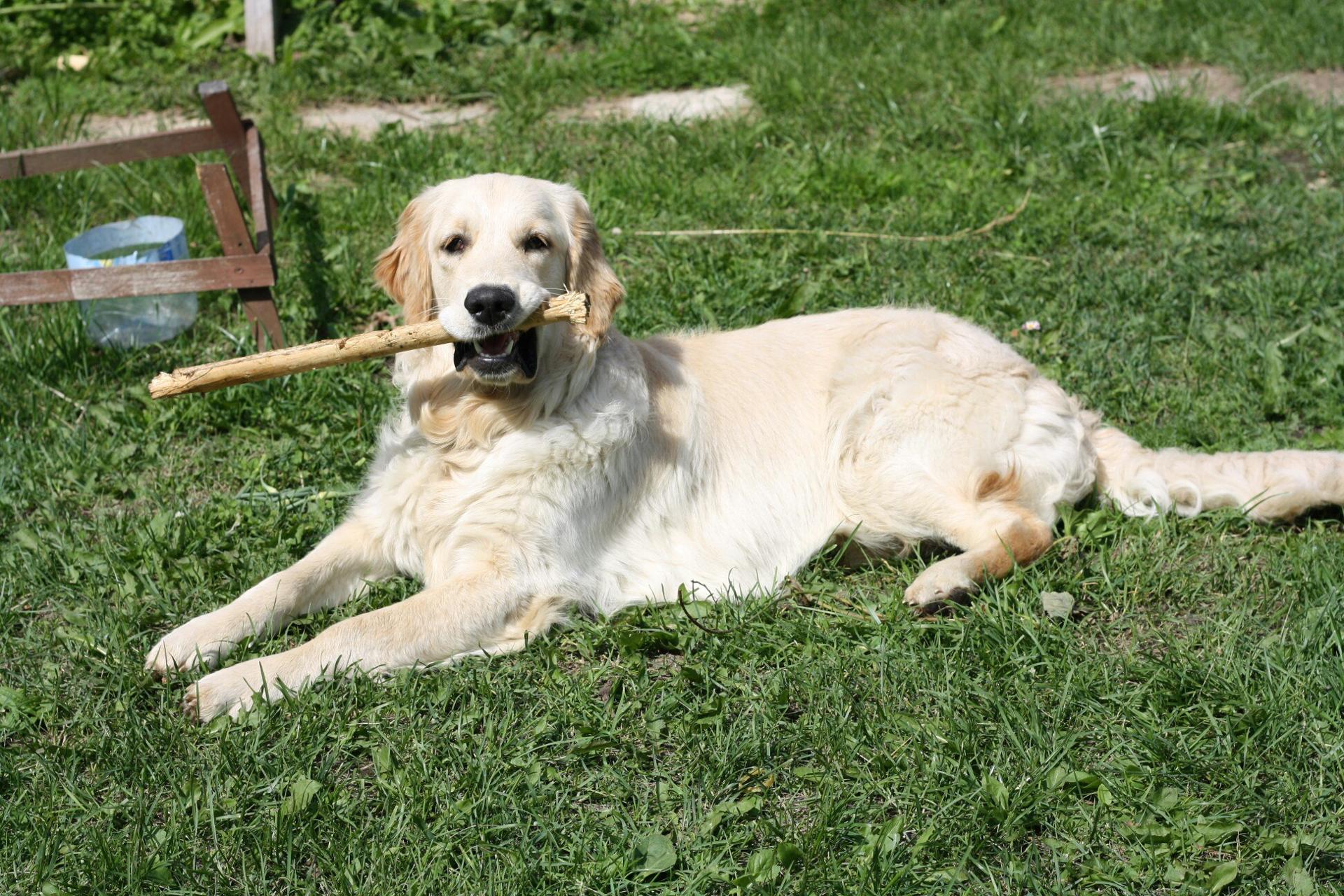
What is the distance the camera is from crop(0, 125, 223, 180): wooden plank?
507 centimetres

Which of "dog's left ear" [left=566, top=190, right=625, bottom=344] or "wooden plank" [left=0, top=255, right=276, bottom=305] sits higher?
"dog's left ear" [left=566, top=190, right=625, bottom=344]

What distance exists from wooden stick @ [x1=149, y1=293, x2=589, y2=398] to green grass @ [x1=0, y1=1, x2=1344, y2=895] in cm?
71

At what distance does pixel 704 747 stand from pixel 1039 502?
5.27ft

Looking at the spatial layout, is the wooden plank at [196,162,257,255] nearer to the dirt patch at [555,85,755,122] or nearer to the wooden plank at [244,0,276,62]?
the dirt patch at [555,85,755,122]

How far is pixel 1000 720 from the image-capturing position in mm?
3059

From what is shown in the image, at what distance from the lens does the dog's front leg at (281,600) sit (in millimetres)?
3275

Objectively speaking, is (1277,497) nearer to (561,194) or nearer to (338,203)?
(561,194)

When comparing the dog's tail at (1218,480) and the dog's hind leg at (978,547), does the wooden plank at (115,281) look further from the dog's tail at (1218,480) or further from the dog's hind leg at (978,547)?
the dog's tail at (1218,480)

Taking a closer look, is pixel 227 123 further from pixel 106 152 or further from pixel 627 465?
pixel 627 465

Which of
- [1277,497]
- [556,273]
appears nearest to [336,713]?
[556,273]

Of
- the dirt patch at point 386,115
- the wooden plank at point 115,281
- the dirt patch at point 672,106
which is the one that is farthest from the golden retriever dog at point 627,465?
the dirt patch at point 386,115

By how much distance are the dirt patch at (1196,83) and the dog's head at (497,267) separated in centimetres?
462

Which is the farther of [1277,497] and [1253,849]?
[1277,497]

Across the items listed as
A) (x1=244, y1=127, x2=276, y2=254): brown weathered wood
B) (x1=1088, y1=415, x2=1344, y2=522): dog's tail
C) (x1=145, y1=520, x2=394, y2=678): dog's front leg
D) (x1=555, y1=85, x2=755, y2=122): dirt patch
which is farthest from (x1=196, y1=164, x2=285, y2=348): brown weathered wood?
(x1=1088, y1=415, x2=1344, y2=522): dog's tail
